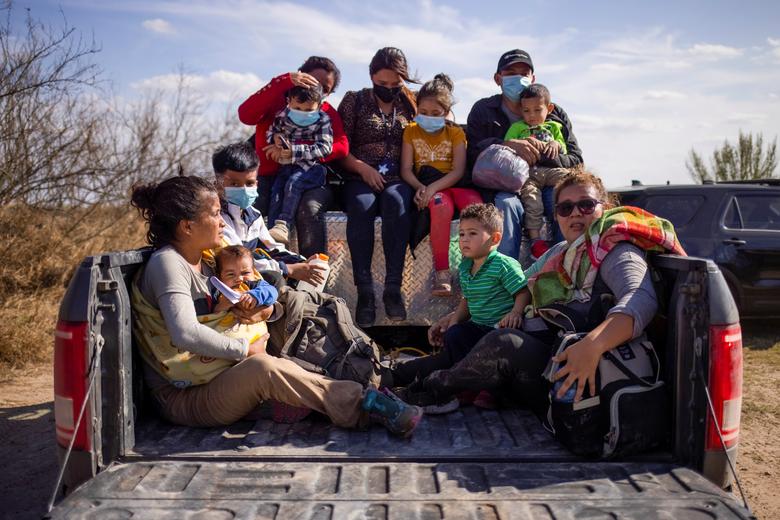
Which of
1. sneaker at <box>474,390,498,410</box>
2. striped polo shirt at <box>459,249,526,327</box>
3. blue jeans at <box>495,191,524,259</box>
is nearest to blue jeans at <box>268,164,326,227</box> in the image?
blue jeans at <box>495,191,524,259</box>

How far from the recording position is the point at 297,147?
16.1 ft

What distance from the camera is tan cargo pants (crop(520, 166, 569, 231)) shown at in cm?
472

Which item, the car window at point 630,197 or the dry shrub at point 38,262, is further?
the car window at point 630,197

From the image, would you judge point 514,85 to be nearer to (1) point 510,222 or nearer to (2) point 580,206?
(1) point 510,222

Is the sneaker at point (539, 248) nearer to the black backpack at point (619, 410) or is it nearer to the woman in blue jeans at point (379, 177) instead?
the woman in blue jeans at point (379, 177)

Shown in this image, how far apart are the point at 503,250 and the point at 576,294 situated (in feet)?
4.34

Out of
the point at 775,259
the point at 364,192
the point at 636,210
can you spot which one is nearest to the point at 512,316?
the point at 636,210

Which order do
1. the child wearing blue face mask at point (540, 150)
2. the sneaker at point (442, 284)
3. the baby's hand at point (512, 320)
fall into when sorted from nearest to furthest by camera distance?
the baby's hand at point (512, 320)
the sneaker at point (442, 284)
the child wearing blue face mask at point (540, 150)

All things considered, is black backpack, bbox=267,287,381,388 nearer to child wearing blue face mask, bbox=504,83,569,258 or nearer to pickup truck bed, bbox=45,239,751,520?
pickup truck bed, bbox=45,239,751,520

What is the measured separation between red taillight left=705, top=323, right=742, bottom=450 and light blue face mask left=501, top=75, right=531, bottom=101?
314 cm

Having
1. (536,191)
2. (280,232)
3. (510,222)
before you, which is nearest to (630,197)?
(536,191)

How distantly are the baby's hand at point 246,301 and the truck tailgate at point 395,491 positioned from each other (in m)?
0.75

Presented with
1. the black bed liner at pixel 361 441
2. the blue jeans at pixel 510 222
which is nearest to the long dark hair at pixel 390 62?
the blue jeans at pixel 510 222

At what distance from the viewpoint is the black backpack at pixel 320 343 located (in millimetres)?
3316
